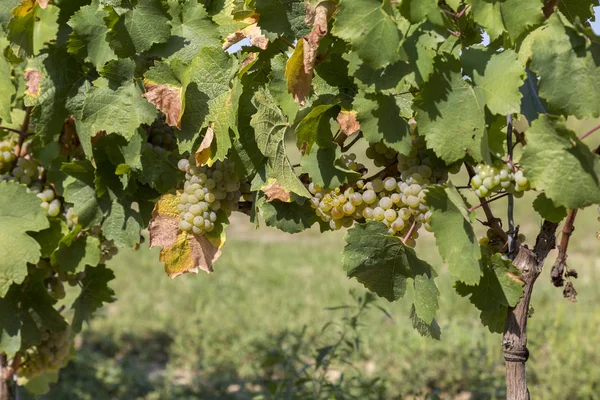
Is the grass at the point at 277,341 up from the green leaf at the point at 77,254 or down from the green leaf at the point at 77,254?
up

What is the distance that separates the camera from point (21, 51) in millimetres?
1541

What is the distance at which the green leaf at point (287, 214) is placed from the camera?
54.0 inches

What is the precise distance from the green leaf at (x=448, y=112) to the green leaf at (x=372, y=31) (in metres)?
0.09

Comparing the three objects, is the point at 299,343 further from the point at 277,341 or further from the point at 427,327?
the point at 427,327

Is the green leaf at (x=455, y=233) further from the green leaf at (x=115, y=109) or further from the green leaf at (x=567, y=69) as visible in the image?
the green leaf at (x=115, y=109)

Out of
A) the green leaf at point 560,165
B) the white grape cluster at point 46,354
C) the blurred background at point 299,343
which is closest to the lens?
the green leaf at point 560,165

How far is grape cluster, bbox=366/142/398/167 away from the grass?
132 cm

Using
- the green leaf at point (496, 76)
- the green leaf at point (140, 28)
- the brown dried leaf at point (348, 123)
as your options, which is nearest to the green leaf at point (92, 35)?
the green leaf at point (140, 28)

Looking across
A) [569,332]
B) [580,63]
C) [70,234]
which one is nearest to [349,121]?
[580,63]

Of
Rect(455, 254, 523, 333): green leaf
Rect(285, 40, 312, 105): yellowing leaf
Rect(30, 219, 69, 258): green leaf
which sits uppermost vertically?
Rect(285, 40, 312, 105): yellowing leaf

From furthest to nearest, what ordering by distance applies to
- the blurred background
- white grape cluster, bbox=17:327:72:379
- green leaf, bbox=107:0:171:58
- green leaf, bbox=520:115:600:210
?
the blurred background < white grape cluster, bbox=17:327:72:379 < green leaf, bbox=107:0:171:58 < green leaf, bbox=520:115:600:210

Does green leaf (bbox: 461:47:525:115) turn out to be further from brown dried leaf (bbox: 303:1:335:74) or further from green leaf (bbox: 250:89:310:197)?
green leaf (bbox: 250:89:310:197)

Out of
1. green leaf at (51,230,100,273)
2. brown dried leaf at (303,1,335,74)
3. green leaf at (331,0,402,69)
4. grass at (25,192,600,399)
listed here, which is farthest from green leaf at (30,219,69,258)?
grass at (25,192,600,399)

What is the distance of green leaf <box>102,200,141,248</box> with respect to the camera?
1569 mm
